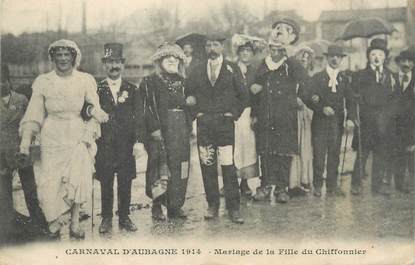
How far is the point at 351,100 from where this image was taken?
4695 mm

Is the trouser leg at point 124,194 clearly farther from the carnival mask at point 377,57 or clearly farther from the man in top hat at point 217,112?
the carnival mask at point 377,57

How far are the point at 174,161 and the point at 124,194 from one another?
47cm

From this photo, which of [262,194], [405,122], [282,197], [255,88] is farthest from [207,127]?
[405,122]

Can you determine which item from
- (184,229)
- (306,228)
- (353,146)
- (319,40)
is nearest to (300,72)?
(319,40)

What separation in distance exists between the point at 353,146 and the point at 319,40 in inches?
35.0

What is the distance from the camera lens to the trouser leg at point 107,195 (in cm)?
457

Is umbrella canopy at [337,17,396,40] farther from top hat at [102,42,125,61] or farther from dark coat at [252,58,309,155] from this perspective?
top hat at [102,42,125,61]

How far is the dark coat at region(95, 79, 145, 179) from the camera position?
4.54 meters

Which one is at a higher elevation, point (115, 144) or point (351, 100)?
point (351, 100)

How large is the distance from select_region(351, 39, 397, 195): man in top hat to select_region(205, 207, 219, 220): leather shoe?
3.67 ft

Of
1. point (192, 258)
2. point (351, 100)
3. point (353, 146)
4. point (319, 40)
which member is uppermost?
A: point (319, 40)

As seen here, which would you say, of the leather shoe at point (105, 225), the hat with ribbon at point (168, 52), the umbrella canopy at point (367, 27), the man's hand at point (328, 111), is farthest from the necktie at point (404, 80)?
the leather shoe at point (105, 225)

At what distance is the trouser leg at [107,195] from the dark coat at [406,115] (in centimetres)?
232

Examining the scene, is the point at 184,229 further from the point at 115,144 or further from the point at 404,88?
the point at 404,88
